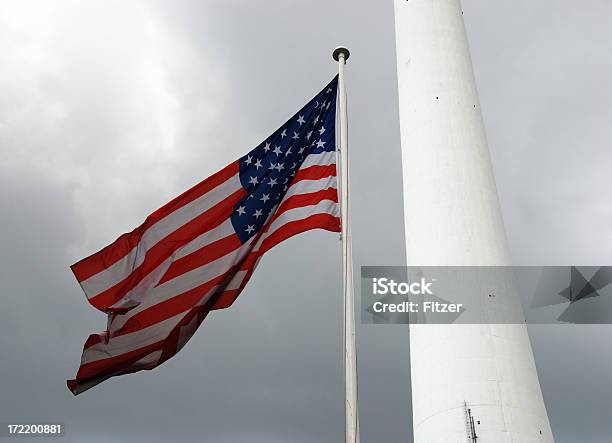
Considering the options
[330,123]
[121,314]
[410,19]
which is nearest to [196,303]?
[121,314]

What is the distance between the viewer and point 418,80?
19109 mm

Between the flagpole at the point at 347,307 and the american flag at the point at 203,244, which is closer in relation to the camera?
the flagpole at the point at 347,307

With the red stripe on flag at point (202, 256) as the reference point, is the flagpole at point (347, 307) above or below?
below

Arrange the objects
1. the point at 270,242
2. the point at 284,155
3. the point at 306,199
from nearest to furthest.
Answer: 1. the point at 306,199
2. the point at 270,242
3. the point at 284,155

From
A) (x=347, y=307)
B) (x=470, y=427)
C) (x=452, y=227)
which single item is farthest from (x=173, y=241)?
(x=470, y=427)

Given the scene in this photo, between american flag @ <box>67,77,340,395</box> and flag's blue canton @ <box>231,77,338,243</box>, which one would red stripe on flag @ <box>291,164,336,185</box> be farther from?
flag's blue canton @ <box>231,77,338,243</box>

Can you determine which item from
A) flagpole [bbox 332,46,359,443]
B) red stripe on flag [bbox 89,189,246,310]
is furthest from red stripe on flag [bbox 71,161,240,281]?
flagpole [bbox 332,46,359,443]

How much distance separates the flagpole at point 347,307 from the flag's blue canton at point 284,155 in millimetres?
1562

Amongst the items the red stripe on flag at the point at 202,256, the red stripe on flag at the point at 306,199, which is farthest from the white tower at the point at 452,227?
the red stripe on flag at the point at 202,256

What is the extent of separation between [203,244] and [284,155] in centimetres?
288

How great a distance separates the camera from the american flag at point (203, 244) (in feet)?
51.6

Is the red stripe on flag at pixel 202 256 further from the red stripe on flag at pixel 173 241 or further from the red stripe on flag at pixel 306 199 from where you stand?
the red stripe on flag at pixel 306 199

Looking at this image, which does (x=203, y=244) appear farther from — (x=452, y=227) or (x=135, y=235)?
(x=452, y=227)

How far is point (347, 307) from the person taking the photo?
40.2 ft
